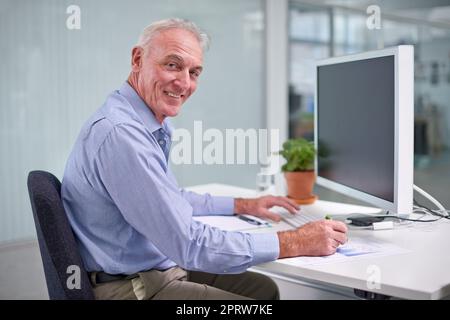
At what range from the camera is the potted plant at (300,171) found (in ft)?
6.89

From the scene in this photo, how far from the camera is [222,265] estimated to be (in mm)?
1351

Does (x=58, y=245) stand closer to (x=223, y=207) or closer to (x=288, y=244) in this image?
(x=288, y=244)

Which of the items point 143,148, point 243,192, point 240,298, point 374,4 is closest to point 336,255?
point 240,298

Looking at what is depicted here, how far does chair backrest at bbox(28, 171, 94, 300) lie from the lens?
127 centimetres

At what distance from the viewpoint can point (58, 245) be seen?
1.28m

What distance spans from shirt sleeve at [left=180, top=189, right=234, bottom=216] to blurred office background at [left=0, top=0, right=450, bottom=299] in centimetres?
85

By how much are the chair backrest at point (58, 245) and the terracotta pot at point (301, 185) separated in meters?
1.00

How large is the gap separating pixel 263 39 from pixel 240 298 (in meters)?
2.17

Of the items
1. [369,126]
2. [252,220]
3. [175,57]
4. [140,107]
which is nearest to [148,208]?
[140,107]

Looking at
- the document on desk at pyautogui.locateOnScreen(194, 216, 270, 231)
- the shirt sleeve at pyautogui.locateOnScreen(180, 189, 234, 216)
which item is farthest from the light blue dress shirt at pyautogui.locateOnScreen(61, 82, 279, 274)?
the shirt sleeve at pyautogui.locateOnScreen(180, 189, 234, 216)

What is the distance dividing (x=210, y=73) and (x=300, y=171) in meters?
1.14

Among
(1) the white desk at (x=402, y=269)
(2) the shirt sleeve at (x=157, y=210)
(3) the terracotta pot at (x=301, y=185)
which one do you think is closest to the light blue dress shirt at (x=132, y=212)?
(2) the shirt sleeve at (x=157, y=210)

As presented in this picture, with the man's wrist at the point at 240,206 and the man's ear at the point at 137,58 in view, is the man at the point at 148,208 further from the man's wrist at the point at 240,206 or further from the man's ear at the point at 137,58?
the man's wrist at the point at 240,206
